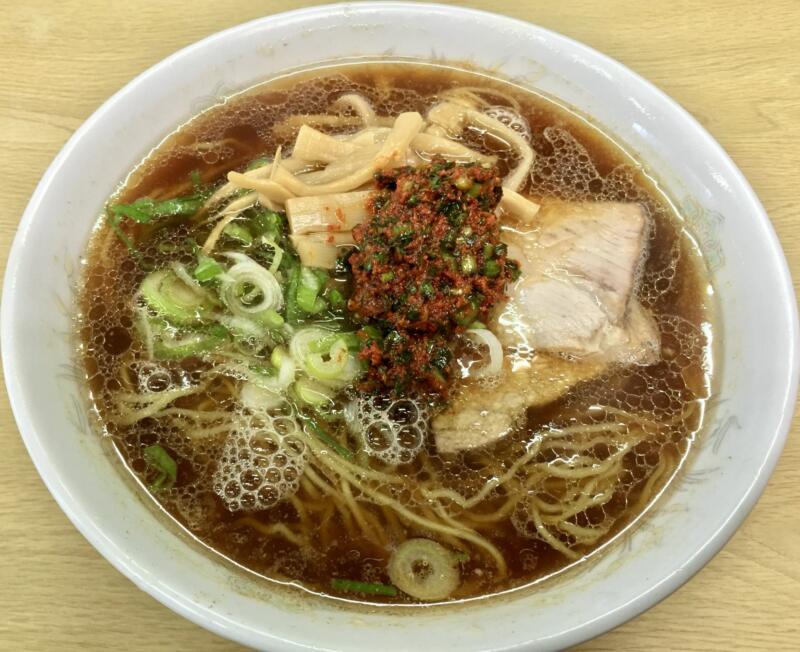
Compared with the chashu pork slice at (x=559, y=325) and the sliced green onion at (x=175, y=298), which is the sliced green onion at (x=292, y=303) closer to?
the sliced green onion at (x=175, y=298)

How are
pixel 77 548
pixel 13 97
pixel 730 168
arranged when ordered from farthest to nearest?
pixel 13 97, pixel 730 168, pixel 77 548

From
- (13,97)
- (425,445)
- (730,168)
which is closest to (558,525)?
(425,445)

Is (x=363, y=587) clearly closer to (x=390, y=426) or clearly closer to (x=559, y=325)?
(x=390, y=426)

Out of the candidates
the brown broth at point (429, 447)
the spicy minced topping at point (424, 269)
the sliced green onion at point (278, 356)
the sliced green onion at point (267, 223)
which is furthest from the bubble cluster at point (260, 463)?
the sliced green onion at point (267, 223)

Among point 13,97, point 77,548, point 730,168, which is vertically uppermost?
point 730,168

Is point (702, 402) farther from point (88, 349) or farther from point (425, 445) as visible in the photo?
point (88, 349)

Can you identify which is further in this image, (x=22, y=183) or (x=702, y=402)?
(x=22, y=183)
